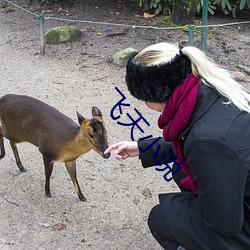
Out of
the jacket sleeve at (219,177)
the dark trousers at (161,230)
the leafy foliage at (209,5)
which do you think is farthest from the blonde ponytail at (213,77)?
the leafy foliage at (209,5)

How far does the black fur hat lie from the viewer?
78.7 inches

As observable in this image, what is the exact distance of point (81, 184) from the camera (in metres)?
3.61

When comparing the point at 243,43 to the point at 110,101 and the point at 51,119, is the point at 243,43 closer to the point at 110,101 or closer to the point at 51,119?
the point at 110,101

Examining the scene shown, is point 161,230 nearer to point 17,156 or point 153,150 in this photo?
point 153,150

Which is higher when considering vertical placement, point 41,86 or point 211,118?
point 211,118

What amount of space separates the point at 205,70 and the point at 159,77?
0.19 meters

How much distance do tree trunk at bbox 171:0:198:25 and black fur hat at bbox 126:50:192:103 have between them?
482cm

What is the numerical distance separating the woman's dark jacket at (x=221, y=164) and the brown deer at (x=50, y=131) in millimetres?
996

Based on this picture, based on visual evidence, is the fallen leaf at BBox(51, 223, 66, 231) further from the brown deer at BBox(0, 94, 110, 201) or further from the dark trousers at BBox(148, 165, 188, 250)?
the dark trousers at BBox(148, 165, 188, 250)

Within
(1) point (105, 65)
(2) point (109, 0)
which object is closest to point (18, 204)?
(1) point (105, 65)

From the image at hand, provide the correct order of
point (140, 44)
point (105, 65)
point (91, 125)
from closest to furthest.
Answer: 1. point (91, 125)
2. point (105, 65)
3. point (140, 44)

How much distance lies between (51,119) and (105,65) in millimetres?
2690

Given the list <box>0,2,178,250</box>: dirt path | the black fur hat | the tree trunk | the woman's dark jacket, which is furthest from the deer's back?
the tree trunk

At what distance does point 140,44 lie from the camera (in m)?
6.33
